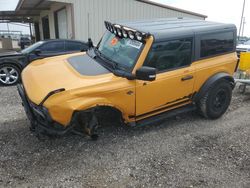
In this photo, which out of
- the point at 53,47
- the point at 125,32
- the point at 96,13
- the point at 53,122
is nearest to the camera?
the point at 53,122

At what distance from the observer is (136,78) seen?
3.79 meters

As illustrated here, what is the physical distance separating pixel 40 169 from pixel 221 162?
2.65m

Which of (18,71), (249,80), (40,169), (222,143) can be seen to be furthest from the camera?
(18,71)

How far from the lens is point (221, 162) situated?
3799 mm

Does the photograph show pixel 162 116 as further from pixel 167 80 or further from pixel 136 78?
pixel 136 78

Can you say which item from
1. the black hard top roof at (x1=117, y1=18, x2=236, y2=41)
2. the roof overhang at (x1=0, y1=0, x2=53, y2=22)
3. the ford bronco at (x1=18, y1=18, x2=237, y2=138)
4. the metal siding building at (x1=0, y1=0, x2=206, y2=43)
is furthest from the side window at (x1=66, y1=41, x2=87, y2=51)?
the roof overhang at (x1=0, y1=0, x2=53, y2=22)

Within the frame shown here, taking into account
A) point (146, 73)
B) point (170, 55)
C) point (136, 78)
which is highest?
point (170, 55)

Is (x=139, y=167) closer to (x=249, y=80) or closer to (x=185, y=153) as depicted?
(x=185, y=153)

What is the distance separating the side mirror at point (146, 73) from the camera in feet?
11.9

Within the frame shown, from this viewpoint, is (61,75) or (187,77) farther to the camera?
(187,77)

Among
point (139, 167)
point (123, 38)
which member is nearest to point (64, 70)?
point (123, 38)

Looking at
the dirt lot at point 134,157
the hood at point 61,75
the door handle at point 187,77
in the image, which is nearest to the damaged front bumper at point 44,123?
the hood at point 61,75

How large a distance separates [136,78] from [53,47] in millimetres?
5578

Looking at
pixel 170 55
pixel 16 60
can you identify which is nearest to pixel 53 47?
pixel 16 60
